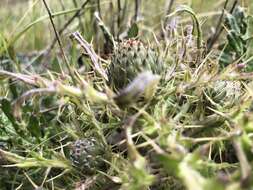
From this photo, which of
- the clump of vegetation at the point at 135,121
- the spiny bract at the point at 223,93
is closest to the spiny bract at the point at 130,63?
the clump of vegetation at the point at 135,121

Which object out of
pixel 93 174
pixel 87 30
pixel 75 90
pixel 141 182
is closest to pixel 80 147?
pixel 93 174

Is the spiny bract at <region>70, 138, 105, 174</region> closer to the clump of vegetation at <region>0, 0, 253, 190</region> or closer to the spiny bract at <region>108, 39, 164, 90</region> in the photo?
the clump of vegetation at <region>0, 0, 253, 190</region>

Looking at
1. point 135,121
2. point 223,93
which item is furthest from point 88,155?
point 223,93

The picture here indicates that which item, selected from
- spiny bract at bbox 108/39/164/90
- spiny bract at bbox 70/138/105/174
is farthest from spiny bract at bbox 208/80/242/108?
spiny bract at bbox 70/138/105/174

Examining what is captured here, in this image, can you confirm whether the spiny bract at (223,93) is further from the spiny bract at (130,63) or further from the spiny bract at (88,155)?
the spiny bract at (88,155)

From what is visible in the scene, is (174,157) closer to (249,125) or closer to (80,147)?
(249,125)

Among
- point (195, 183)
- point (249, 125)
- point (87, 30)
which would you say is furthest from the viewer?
point (87, 30)

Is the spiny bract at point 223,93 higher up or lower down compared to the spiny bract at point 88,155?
higher up
